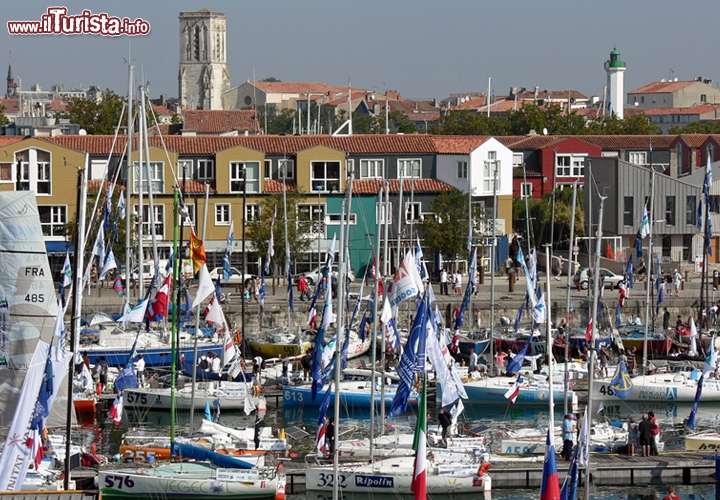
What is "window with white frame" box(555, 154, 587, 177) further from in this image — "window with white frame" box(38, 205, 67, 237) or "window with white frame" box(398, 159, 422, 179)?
"window with white frame" box(38, 205, 67, 237)

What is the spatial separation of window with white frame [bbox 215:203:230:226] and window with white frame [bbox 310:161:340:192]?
426 cm

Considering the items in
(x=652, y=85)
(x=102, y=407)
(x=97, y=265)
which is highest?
(x=652, y=85)

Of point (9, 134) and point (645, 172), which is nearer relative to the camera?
point (645, 172)

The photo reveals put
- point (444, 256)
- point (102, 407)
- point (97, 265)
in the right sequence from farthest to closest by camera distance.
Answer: point (444, 256) → point (97, 265) → point (102, 407)

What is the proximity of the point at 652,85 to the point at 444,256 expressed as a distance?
133m

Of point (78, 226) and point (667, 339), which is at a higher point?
point (78, 226)

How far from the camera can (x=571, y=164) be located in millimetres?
73438

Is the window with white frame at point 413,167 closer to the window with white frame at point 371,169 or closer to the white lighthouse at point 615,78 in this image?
the window with white frame at point 371,169

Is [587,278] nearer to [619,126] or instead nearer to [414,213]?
[414,213]

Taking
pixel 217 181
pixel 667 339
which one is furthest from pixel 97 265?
pixel 667 339

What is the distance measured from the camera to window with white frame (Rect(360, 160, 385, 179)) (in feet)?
212

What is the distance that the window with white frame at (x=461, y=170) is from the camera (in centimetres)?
6512

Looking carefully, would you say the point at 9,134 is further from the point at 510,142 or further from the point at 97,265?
the point at 510,142

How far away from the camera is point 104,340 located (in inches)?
1804
